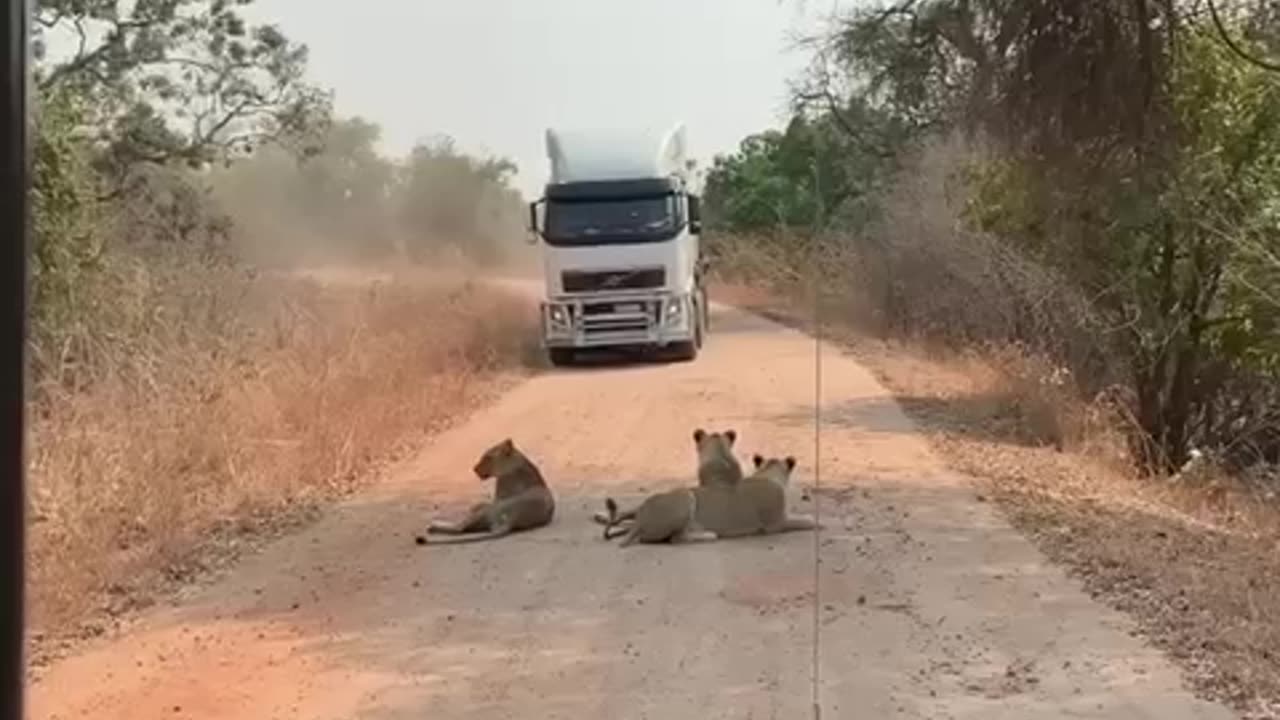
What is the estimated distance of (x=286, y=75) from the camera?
17828 mm

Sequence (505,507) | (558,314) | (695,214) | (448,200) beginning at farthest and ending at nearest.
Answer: (695,214) < (558,314) < (448,200) < (505,507)

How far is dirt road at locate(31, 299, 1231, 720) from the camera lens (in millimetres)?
6117

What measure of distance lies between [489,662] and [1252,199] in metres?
10.2

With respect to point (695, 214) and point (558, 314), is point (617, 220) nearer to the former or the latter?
point (695, 214)

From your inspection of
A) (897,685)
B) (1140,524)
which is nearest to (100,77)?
(1140,524)

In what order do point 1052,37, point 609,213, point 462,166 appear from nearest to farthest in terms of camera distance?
point 1052,37
point 462,166
point 609,213

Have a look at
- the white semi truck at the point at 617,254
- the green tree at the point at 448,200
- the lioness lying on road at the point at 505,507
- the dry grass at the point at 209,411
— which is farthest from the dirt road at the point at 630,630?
the white semi truck at the point at 617,254

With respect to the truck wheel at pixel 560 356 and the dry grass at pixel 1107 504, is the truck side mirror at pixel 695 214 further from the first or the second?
the truck wheel at pixel 560 356

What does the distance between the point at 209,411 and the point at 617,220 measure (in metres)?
11.2

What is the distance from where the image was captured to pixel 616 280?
865 inches

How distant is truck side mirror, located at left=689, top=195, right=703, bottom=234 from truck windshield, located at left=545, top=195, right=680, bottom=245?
444 mm

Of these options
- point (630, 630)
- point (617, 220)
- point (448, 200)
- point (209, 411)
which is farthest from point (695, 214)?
point (630, 630)

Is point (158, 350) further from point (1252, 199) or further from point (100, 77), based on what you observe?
point (1252, 199)

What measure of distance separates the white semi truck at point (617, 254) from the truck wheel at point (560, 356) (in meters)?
0.01
